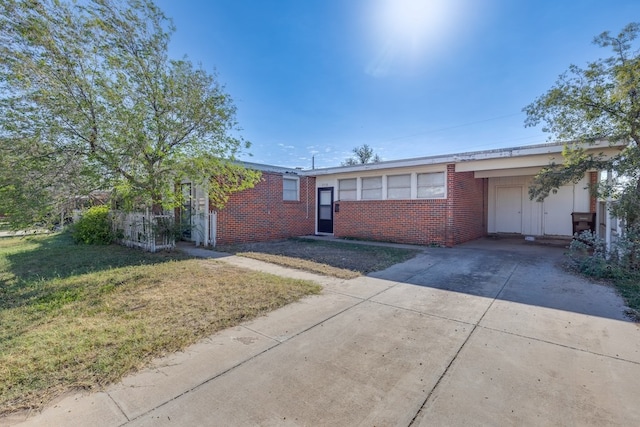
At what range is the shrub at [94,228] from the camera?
33.1ft

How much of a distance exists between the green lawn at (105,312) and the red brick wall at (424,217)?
5927 mm

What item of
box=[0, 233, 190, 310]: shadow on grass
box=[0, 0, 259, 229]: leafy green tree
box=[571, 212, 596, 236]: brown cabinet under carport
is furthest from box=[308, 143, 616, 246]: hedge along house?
box=[0, 233, 190, 310]: shadow on grass

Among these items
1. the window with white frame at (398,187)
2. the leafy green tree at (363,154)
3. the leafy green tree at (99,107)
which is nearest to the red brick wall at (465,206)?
the window with white frame at (398,187)

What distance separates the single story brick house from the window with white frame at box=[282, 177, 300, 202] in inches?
1.6

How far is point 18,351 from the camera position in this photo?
2.79 m

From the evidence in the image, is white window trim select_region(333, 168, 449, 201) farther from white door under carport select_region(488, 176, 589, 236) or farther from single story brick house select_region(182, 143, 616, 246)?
white door under carport select_region(488, 176, 589, 236)

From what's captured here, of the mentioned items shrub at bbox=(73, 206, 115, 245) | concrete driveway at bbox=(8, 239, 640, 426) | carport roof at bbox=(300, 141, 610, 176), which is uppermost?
carport roof at bbox=(300, 141, 610, 176)

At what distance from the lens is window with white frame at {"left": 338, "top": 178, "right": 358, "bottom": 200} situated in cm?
1162

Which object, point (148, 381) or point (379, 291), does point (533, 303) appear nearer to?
point (379, 291)

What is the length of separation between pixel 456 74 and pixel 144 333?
12421mm

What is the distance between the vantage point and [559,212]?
11633 millimetres

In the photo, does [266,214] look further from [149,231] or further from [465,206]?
[465,206]

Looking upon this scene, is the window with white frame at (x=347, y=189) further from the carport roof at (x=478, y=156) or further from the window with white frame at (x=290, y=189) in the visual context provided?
the window with white frame at (x=290, y=189)

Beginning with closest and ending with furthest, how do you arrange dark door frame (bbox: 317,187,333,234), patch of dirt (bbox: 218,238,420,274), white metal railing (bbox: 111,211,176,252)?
1. patch of dirt (bbox: 218,238,420,274)
2. white metal railing (bbox: 111,211,176,252)
3. dark door frame (bbox: 317,187,333,234)
